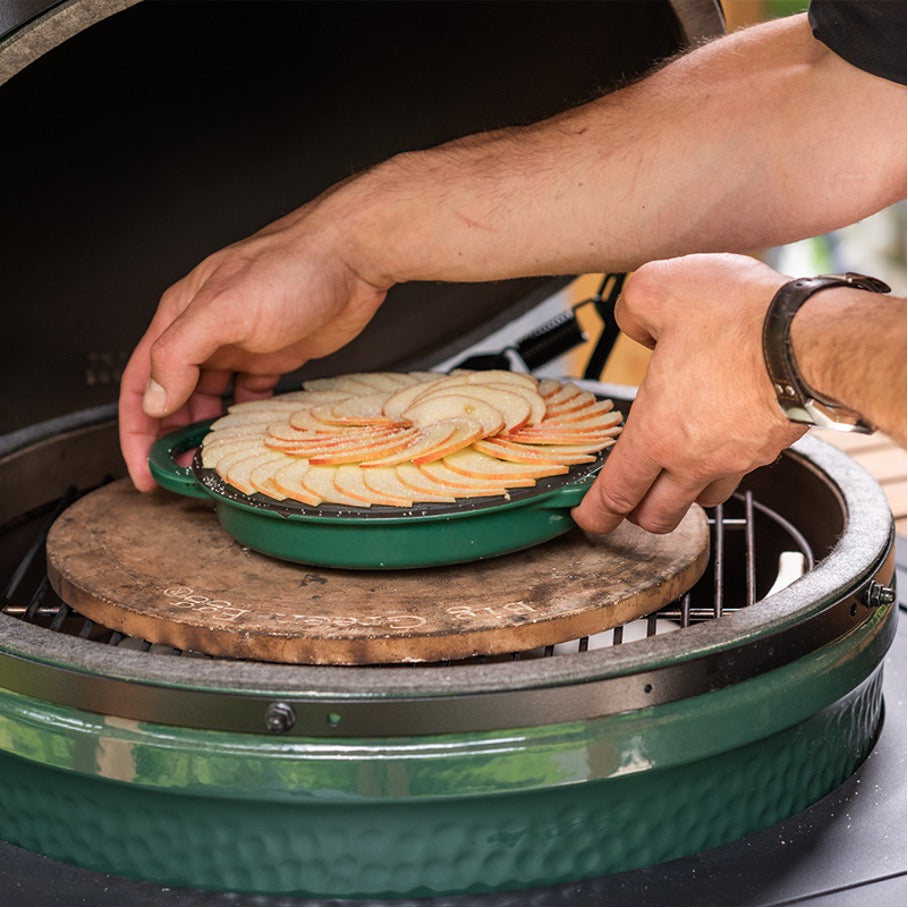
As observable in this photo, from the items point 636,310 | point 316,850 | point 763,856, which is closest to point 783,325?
point 636,310

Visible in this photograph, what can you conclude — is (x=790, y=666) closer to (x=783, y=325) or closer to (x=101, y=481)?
(x=783, y=325)

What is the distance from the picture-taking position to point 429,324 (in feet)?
9.29

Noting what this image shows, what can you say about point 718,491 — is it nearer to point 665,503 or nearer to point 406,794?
point 665,503

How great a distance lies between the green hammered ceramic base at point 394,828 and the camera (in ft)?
4.52

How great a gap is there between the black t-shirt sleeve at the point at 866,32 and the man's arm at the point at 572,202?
0.05 m

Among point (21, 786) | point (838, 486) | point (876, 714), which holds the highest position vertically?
point (21, 786)

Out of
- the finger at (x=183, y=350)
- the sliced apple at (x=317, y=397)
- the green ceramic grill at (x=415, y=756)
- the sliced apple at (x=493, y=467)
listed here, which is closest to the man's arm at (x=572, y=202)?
the finger at (x=183, y=350)

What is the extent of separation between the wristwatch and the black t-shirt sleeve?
0.41 meters

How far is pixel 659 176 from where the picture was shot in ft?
6.20

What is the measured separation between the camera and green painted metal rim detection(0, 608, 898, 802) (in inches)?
52.2

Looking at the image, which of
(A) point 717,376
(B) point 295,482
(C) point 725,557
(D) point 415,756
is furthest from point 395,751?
(C) point 725,557

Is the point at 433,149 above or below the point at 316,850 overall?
above

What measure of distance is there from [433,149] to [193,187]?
0.61 meters

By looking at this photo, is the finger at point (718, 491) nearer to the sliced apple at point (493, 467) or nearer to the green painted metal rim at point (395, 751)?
the sliced apple at point (493, 467)
